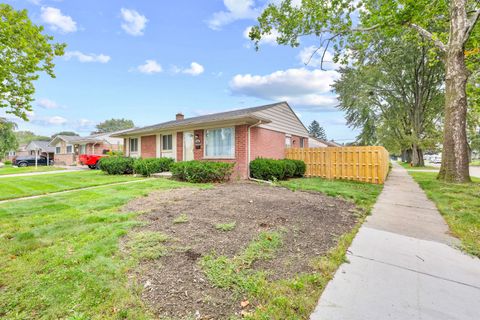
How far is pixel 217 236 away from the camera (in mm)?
3557

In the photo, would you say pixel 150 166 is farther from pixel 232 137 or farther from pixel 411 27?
pixel 411 27

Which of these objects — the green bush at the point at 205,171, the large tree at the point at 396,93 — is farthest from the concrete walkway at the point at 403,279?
the large tree at the point at 396,93

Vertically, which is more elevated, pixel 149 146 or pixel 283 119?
pixel 283 119

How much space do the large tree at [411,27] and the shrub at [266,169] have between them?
20.5 feet

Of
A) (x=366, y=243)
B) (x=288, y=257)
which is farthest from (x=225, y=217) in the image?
(x=366, y=243)

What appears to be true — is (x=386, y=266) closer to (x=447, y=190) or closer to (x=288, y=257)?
(x=288, y=257)

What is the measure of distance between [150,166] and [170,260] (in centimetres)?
1051

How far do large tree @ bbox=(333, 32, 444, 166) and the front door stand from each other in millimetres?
16582

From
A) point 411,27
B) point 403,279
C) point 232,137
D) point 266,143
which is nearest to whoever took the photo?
point 403,279

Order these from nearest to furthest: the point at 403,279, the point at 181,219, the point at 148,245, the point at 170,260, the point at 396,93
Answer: the point at 403,279 < the point at 170,260 < the point at 148,245 < the point at 181,219 < the point at 396,93

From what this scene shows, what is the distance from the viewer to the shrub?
1023 cm

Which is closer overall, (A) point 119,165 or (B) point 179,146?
(B) point 179,146

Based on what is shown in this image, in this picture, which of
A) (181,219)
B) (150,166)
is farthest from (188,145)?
(181,219)

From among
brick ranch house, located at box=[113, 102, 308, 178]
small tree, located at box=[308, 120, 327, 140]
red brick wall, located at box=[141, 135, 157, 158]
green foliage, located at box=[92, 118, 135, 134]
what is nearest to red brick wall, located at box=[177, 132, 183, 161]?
brick ranch house, located at box=[113, 102, 308, 178]
